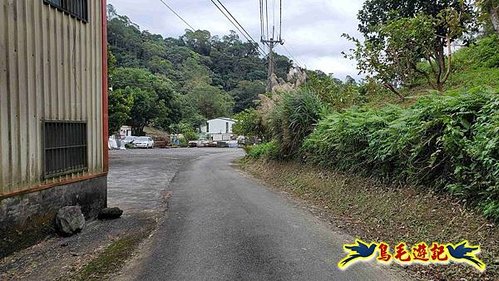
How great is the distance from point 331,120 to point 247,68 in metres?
51.7

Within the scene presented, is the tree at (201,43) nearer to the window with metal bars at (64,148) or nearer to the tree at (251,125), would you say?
the tree at (251,125)

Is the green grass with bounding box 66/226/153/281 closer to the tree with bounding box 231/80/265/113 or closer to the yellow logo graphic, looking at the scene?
the yellow logo graphic

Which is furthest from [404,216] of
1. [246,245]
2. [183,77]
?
[183,77]

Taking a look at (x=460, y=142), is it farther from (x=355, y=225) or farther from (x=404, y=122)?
(x=355, y=225)

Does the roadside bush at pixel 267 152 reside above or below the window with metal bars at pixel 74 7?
below

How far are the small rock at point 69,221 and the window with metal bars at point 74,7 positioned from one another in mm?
3364

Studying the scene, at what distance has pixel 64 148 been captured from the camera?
6.52m

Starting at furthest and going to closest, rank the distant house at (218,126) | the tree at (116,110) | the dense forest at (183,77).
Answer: the distant house at (218,126) < the dense forest at (183,77) < the tree at (116,110)

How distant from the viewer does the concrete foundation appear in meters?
5.02

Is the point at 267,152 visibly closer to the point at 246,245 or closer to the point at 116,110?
the point at 116,110

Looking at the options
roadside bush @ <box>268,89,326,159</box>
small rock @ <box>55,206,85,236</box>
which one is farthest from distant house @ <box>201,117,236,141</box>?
small rock @ <box>55,206,85,236</box>

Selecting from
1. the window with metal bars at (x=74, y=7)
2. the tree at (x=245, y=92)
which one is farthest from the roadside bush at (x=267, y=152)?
the tree at (x=245, y=92)

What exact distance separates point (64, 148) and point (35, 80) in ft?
4.42

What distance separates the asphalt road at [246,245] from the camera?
Result: 418cm
